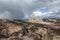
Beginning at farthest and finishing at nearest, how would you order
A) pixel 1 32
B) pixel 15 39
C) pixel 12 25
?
pixel 12 25
pixel 1 32
pixel 15 39

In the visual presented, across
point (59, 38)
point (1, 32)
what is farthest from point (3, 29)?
point (59, 38)

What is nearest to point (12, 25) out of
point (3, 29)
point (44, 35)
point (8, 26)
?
point (8, 26)

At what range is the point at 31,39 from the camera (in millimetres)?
50719

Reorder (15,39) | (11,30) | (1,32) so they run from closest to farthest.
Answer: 1. (15,39)
2. (1,32)
3. (11,30)

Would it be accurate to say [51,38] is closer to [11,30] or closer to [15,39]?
[11,30]

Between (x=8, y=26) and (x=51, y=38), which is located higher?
(x=8, y=26)

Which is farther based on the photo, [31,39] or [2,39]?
[31,39]

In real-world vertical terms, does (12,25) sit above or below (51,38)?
above

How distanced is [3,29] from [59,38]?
69.8ft

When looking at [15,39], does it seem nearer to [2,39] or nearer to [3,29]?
[2,39]

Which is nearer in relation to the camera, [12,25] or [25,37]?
[25,37]

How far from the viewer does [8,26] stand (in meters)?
63.4

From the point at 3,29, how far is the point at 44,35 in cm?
1209

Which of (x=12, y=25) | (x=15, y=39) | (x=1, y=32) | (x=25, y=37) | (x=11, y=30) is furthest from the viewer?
(x=12, y=25)
